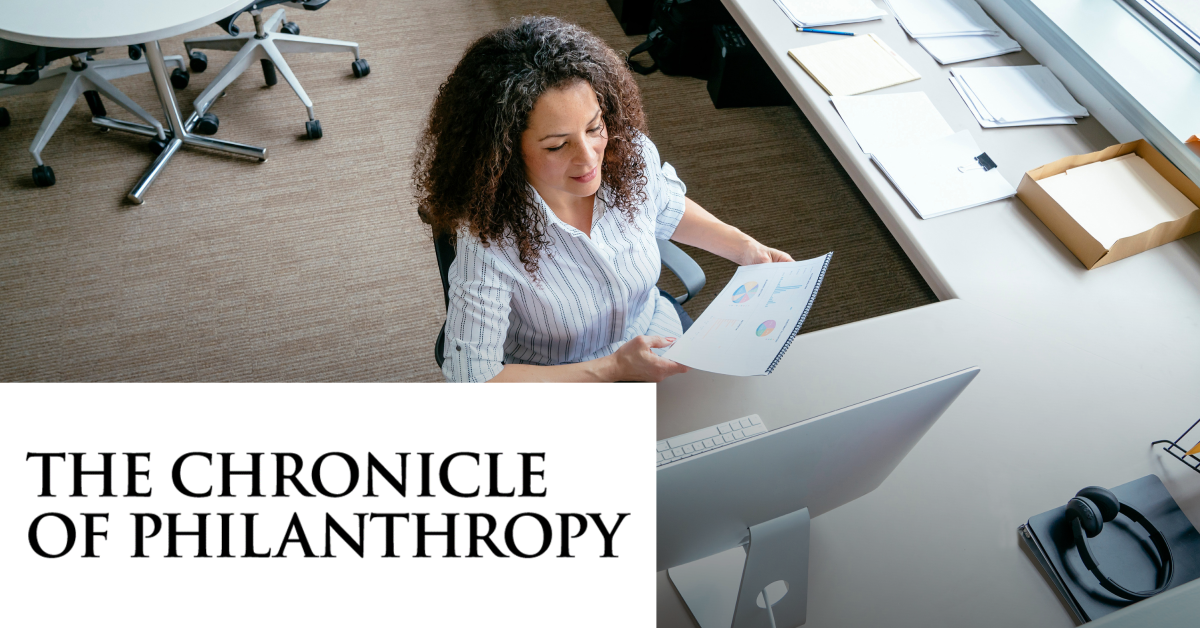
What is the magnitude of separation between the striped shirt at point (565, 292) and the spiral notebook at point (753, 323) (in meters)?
0.22

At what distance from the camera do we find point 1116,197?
1637mm

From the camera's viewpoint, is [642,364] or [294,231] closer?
[642,364]

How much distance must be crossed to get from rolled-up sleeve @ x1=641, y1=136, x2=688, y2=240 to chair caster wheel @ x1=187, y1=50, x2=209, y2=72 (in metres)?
2.26

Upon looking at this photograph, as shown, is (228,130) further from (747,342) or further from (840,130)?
(747,342)

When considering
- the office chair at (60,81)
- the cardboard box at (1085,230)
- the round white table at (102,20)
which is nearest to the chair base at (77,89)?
the office chair at (60,81)

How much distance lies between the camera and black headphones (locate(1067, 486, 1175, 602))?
1111 millimetres

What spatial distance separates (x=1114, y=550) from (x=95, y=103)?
323 cm

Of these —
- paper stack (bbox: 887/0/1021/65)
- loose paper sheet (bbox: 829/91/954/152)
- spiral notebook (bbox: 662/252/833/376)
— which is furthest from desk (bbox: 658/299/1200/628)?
paper stack (bbox: 887/0/1021/65)

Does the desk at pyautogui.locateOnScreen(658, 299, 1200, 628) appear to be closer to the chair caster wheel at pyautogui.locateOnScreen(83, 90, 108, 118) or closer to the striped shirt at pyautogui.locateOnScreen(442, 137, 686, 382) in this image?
the striped shirt at pyautogui.locateOnScreen(442, 137, 686, 382)

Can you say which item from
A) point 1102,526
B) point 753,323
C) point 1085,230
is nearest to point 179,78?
point 753,323

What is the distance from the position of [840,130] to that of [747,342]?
881mm

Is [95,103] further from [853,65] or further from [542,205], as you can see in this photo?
[853,65]

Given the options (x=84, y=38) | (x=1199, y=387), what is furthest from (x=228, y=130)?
(x=1199, y=387)

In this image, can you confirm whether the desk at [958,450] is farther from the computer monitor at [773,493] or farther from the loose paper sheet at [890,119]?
the loose paper sheet at [890,119]
